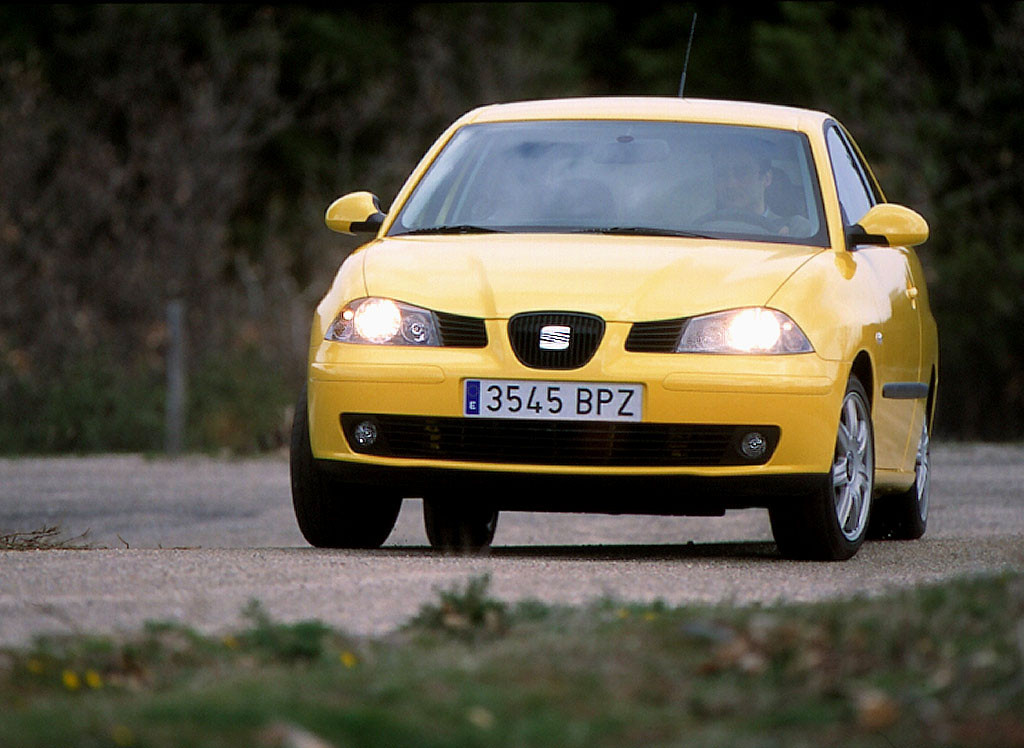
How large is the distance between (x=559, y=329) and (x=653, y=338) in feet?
1.04

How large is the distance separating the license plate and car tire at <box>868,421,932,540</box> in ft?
8.13

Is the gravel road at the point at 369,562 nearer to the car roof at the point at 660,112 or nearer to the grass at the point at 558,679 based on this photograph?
the grass at the point at 558,679

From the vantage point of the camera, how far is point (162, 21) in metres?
27.9

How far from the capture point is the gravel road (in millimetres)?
5703

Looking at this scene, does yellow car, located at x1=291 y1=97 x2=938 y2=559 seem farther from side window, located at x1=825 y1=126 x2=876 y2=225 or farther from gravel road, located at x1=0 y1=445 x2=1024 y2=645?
gravel road, located at x1=0 y1=445 x2=1024 y2=645

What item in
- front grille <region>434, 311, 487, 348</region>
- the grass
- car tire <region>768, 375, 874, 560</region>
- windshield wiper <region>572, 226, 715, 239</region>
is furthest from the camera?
windshield wiper <region>572, 226, 715, 239</region>

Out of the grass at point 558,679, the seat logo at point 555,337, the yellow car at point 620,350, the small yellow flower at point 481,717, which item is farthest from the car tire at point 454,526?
the small yellow flower at point 481,717

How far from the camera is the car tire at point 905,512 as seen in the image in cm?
926

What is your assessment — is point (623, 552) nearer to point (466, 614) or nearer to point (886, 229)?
point (886, 229)

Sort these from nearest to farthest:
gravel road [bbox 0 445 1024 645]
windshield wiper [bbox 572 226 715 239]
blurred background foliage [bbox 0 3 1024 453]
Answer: gravel road [bbox 0 445 1024 645], windshield wiper [bbox 572 226 715 239], blurred background foliage [bbox 0 3 1024 453]

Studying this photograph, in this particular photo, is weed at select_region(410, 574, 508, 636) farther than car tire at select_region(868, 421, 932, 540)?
No

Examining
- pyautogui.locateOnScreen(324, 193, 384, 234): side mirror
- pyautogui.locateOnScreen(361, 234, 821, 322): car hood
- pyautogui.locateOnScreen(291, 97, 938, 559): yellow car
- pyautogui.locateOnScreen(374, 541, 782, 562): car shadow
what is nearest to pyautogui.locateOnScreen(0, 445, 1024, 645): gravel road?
pyautogui.locateOnScreen(374, 541, 782, 562): car shadow

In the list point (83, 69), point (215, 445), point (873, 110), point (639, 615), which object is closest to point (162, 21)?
point (83, 69)

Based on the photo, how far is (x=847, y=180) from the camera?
8.75m
